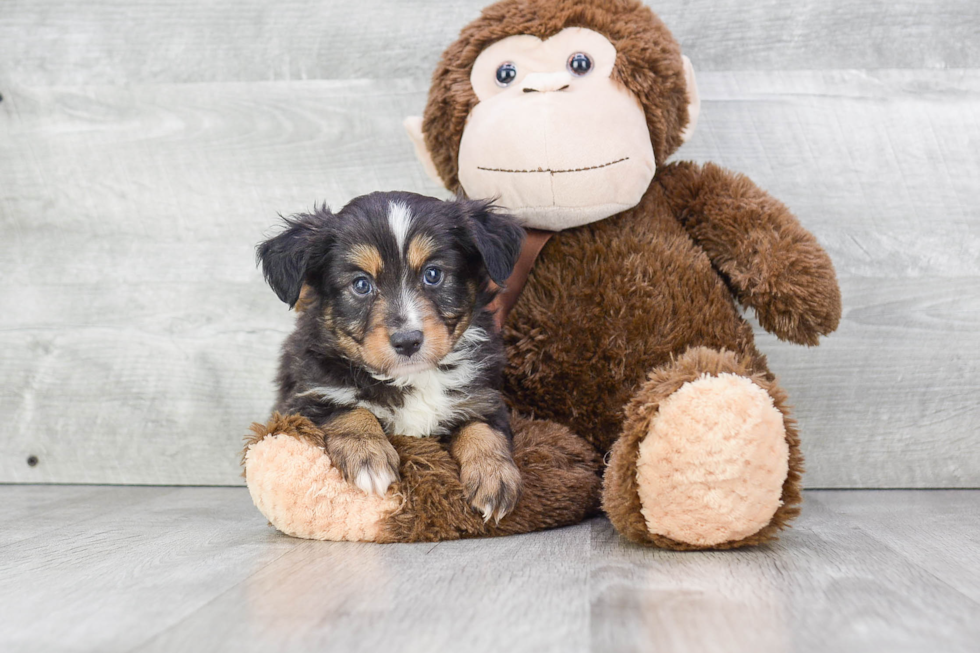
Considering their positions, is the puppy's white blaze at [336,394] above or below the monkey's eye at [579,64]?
below

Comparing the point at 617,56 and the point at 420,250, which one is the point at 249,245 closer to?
the point at 420,250

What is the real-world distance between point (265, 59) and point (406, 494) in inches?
69.3

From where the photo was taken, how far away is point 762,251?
2199mm

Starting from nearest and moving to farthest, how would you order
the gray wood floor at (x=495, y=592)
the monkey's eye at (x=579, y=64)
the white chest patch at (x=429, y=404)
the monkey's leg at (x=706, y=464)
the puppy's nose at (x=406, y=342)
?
the gray wood floor at (x=495, y=592) < the monkey's leg at (x=706, y=464) < the puppy's nose at (x=406, y=342) < the white chest patch at (x=429, y=404) < the monkey's eye at (x=579, y=64)

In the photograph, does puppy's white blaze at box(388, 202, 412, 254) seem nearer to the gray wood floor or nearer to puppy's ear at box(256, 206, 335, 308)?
puppy's ear at box(256, 206, 335, 308)

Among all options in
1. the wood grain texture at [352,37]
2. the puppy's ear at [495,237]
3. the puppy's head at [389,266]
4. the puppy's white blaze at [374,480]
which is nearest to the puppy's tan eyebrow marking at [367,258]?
the puppy's head at [389,266]

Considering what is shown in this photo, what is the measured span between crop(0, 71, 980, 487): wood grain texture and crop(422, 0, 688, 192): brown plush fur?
0.54 m

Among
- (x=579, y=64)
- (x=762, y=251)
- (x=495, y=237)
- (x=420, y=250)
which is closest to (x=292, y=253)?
(x=420, y=250)

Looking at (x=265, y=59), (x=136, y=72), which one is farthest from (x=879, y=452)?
(x=136, y=72)

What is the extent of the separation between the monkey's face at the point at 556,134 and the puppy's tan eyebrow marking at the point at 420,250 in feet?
1.03

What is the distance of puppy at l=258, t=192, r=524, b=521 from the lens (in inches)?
75.0

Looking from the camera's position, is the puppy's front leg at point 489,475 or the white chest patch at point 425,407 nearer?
the puppy's front leg at point 489,475

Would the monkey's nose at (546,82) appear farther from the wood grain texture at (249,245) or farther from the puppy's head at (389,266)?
the wood grain texture at (249,245)

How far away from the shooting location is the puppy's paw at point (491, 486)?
1890mm
